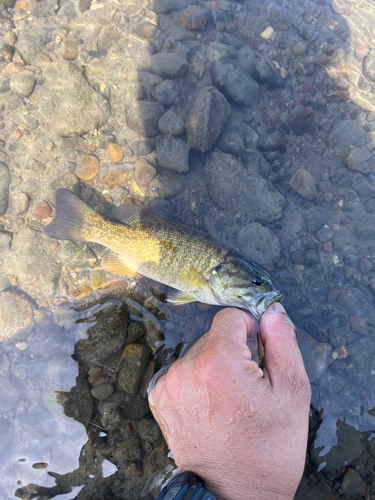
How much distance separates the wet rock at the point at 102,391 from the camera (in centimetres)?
414

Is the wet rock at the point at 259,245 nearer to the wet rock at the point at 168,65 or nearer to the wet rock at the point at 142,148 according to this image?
the wet rock at the point at 142,148

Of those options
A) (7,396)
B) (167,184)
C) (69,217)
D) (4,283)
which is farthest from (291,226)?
(7,396)

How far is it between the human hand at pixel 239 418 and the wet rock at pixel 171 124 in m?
4.05

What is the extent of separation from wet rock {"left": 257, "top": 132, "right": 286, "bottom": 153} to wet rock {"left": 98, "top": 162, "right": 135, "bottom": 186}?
276cm

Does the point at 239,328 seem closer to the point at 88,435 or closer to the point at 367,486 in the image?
the point at 88,435

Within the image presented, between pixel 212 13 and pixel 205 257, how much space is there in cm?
567

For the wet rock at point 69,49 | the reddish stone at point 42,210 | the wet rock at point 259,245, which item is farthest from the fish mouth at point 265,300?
the wet rock at point 69,49

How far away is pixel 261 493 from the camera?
7.15 ft

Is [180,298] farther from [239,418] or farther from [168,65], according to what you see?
[168,65]

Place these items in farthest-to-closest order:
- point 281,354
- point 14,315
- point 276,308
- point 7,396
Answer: point 14,315 < point 7,396 < point 276,308 < point 281,354

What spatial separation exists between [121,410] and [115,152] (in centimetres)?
466

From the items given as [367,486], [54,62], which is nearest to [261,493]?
[367,486]

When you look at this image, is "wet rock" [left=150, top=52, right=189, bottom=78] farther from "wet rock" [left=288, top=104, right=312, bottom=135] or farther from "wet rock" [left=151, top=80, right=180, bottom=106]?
"wet rock" [left=288, top=104, right=312, bottom=135]

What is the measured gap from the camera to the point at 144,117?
203 inches
